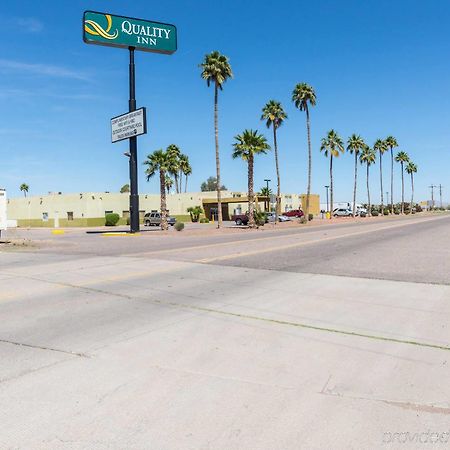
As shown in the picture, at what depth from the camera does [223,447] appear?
3195mm

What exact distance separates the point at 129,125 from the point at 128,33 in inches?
338

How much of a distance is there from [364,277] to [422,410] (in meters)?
7.58

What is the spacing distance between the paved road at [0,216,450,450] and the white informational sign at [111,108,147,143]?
24661 millimetres

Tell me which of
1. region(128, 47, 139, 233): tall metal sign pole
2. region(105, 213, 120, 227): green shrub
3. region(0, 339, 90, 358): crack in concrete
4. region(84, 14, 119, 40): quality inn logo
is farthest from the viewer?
region(105, 213, 120, 227): green shrub

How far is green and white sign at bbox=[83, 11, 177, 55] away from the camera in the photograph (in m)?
34.8

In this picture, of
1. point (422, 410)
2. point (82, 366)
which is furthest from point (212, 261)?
point (422, 410)

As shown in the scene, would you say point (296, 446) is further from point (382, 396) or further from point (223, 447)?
point (382, 396)

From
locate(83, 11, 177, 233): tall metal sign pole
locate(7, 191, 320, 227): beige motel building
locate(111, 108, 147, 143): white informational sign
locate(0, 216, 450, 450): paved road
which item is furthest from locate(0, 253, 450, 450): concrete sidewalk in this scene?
locate(7, 191, 320, 227): beige motel building

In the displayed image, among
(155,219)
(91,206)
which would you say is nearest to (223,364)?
(155,219)

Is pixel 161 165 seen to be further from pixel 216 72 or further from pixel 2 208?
pixel 2 208

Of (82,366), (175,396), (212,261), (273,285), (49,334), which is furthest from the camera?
(212,261)

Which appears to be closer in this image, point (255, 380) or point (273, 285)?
point (255, 380)

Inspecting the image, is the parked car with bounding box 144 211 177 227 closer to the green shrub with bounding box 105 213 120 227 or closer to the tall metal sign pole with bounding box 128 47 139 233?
the green shrub with bounding box 105 213 120 227

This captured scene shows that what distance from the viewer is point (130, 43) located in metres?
36.2
